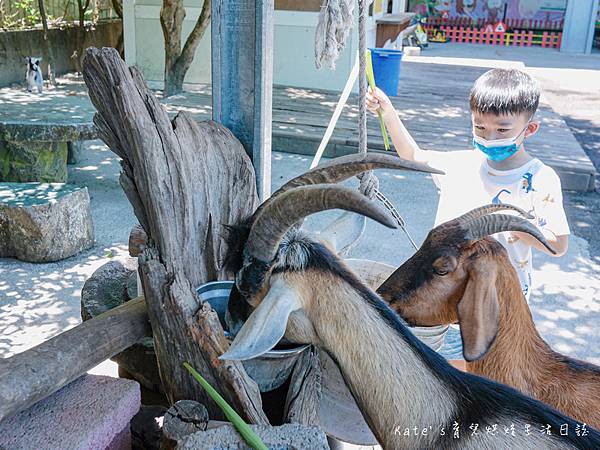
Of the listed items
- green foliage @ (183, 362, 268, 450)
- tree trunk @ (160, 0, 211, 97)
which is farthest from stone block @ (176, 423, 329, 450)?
tree trunk @ (160, 0, 211, 97)

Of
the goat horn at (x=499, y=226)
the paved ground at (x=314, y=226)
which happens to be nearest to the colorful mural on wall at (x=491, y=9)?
the paved ground at (x=314, y=226)

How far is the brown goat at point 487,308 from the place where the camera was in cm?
212

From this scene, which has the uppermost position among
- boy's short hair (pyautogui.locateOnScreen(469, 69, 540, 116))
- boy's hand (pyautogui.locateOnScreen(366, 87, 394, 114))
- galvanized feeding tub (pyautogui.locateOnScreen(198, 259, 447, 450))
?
boy's short hair (pyautogui.locateOnScreen(469, 69, 540, 116))

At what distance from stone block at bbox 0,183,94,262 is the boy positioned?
3.39 m

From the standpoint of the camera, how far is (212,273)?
7.89 feet

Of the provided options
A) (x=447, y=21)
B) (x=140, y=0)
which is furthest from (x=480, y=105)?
(x=447, y=21)

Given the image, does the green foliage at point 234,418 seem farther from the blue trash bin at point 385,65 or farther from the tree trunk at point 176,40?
the tree trunk at point 176,40

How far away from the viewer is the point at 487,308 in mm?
2131

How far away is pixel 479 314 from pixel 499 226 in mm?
306

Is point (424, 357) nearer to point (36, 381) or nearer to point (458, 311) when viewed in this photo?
point (458, 311)

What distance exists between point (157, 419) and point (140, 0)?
1026cm

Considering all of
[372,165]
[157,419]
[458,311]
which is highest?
[372,165]

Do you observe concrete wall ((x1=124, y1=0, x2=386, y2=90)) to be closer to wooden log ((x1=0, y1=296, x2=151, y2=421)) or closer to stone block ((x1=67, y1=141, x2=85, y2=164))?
stone block ((x1=67, y1=141, x2=85, y2=164))

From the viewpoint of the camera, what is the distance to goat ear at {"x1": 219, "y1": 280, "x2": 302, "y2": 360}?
1.64 metres
